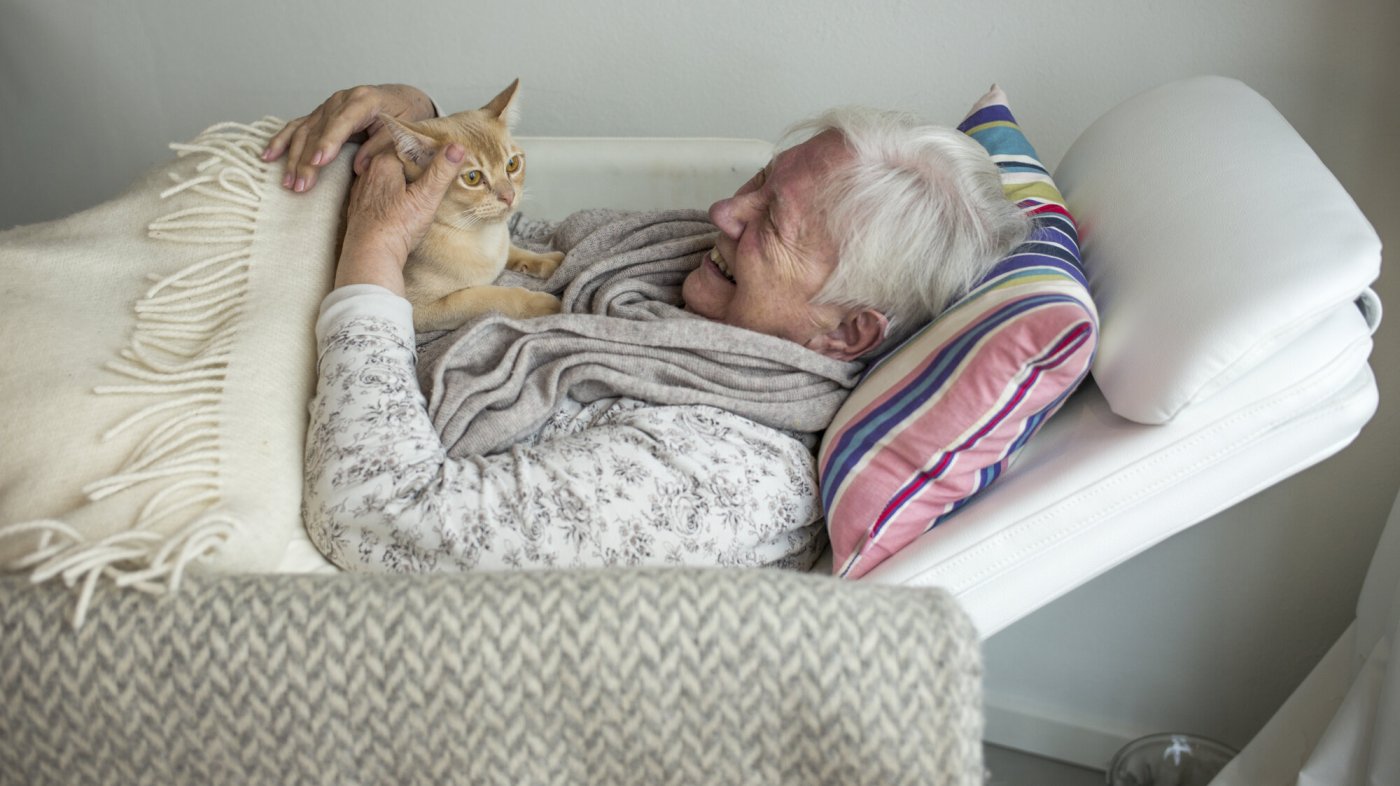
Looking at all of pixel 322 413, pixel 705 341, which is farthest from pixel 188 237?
pixel 705 341

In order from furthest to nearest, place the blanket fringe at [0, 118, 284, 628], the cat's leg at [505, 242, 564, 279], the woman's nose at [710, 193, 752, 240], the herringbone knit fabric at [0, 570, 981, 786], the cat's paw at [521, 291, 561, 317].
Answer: the cat's leg at [505, 242, 564, 279] < the cat's paw at [521, 291, 561, 317] < the woman's nose at [710, 193, 752, 240] < the blanket fringe at [0, 118, 284, 628] < the herringbone knit fabric at [0, 570, 981, 786]

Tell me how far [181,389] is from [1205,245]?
3.60 ft

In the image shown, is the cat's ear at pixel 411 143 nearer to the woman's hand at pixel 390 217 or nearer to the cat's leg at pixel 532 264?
the woman's hand at pixel 390 217

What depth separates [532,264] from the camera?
1.61 m

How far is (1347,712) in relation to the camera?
1354 millimetres

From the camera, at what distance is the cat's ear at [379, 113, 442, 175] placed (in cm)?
138

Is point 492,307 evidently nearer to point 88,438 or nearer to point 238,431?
point 238,431

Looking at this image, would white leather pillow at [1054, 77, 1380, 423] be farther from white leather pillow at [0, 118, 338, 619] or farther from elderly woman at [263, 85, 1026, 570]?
white leather pillow at [0, 118, 338, 619]

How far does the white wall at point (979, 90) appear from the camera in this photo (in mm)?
1624

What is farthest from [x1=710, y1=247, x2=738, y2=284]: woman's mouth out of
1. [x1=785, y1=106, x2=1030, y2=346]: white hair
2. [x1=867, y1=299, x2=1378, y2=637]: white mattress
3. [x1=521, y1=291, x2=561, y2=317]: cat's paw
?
[x1=867, y1=299, x2=1378, y2=637]: white mattress

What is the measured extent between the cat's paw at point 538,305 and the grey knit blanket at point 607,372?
0.12m

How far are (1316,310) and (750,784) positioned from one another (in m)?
0.70

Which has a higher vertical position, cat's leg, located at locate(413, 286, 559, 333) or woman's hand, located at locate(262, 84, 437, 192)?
woman's hand, located at locate(262, 84, 437, 192)

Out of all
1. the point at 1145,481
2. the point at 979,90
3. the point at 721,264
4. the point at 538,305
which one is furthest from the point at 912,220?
the point at 979,90
